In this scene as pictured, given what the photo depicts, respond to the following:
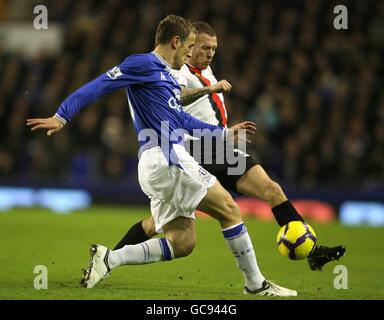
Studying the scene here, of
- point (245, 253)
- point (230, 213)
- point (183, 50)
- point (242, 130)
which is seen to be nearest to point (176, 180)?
point (230, 213)

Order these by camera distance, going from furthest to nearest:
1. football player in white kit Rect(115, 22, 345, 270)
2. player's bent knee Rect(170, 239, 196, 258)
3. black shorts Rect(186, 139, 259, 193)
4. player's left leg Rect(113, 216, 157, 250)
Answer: player's left leg Rect(113, 216, 157, 250)
black shorts Rect(186, 139, 259, 193)
football player in white kit Rect(115, 22, 345, 270)
player's bent knee Rect(170, 239, 196, 258)

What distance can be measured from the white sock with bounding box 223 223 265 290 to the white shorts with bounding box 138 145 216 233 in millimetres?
371

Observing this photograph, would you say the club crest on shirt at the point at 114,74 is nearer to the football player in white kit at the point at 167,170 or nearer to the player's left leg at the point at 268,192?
the football player in white kit at the point at 167,170

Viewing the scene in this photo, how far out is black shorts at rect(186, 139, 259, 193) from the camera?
272 inches

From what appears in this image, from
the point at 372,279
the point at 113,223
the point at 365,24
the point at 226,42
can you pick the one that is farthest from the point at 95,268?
the point at 365,24

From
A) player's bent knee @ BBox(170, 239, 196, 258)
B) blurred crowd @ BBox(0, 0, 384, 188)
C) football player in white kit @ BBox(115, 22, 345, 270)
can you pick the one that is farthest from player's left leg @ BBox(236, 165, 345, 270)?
blurred crowd @ BBox(0, 0, 384, 188)

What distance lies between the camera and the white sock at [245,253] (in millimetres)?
6336

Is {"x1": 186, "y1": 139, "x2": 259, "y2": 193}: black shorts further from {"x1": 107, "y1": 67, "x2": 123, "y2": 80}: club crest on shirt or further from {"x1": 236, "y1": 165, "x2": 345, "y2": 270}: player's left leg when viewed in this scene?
{"x1": 107, "y1": 67, "x2": 123, "y2": 80}: club crest on shirt

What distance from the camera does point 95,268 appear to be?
6.36 metres

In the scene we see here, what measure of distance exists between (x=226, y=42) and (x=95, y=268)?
1088 cm

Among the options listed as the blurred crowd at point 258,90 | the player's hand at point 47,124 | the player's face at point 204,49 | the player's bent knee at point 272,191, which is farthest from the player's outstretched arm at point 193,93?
the blurred crowd at point 258,90

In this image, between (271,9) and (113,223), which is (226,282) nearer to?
(113,223)

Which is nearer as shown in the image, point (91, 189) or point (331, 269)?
point (331, 269)

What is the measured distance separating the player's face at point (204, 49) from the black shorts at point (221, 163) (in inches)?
30.7
